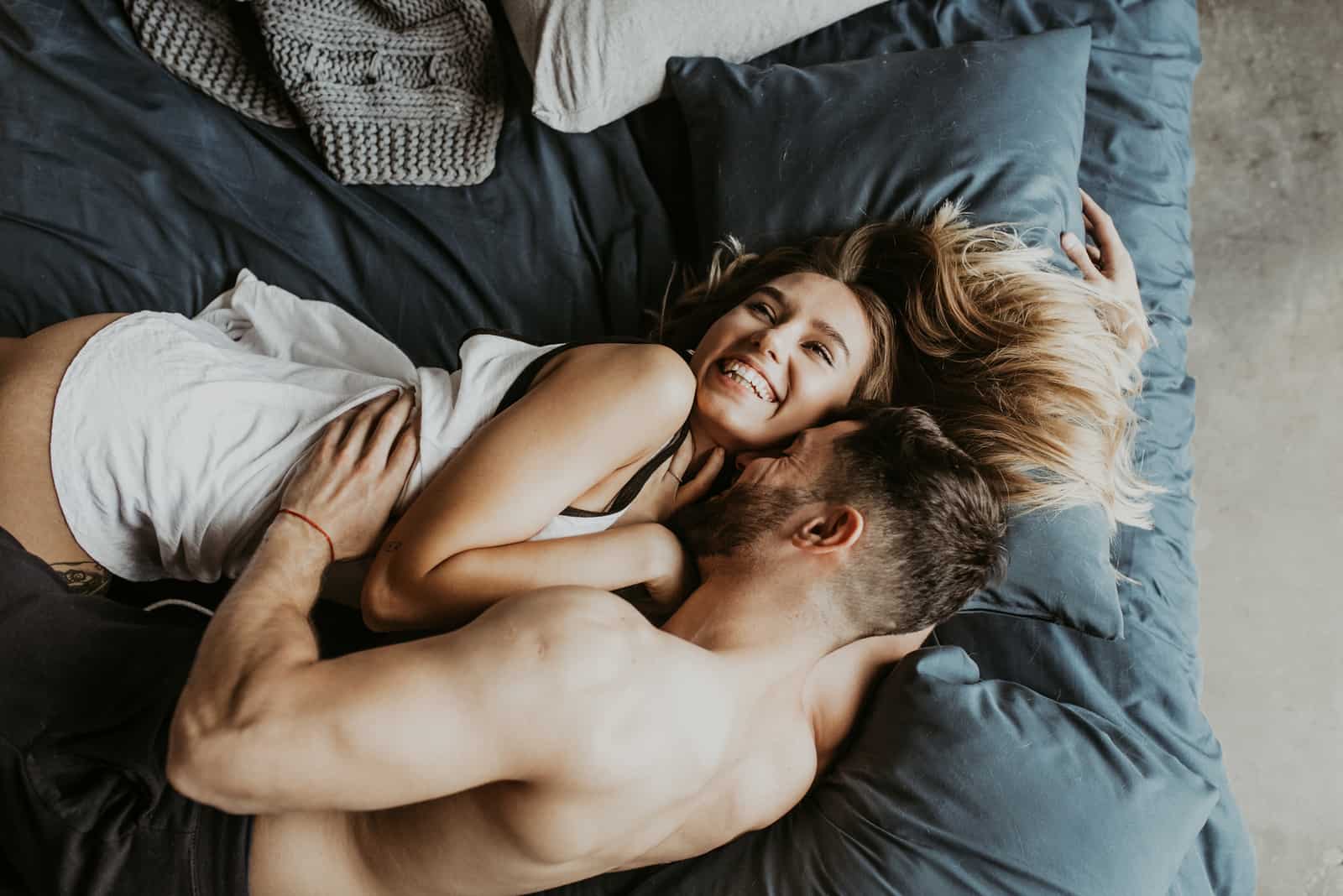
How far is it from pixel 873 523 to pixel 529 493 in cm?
43

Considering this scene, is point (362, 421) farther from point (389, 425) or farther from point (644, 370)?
point (644, 370)

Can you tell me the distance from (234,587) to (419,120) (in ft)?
3.16

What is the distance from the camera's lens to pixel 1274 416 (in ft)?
7.96

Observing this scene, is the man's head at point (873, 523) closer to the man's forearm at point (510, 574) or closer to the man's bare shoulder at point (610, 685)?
the man's forearm at point (510, 574)

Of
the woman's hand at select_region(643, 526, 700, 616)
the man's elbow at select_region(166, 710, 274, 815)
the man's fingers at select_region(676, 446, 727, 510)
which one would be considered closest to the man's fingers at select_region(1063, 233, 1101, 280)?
the man's fingers at select_region(676, 446, 727, 510)

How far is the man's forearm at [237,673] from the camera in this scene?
1.01 m

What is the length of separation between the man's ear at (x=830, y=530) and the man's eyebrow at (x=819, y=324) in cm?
32

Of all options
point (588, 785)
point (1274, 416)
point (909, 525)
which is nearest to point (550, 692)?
point (588, 785)

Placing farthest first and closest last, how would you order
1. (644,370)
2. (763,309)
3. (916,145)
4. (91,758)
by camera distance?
(916,145) < (763,309) < (644,370) < (91,758)

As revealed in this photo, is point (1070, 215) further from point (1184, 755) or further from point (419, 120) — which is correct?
point (419, 120)

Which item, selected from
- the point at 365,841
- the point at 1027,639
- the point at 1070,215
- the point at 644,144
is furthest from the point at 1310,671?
the point at 365,841

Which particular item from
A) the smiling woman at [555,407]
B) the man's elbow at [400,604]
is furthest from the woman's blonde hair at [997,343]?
the man's elbow at [400,604]

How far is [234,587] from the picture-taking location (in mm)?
1235

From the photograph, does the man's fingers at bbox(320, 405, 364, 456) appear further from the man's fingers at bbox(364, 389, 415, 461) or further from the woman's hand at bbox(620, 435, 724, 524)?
the woman's hand at bbox(620, 435, 724, 524)
